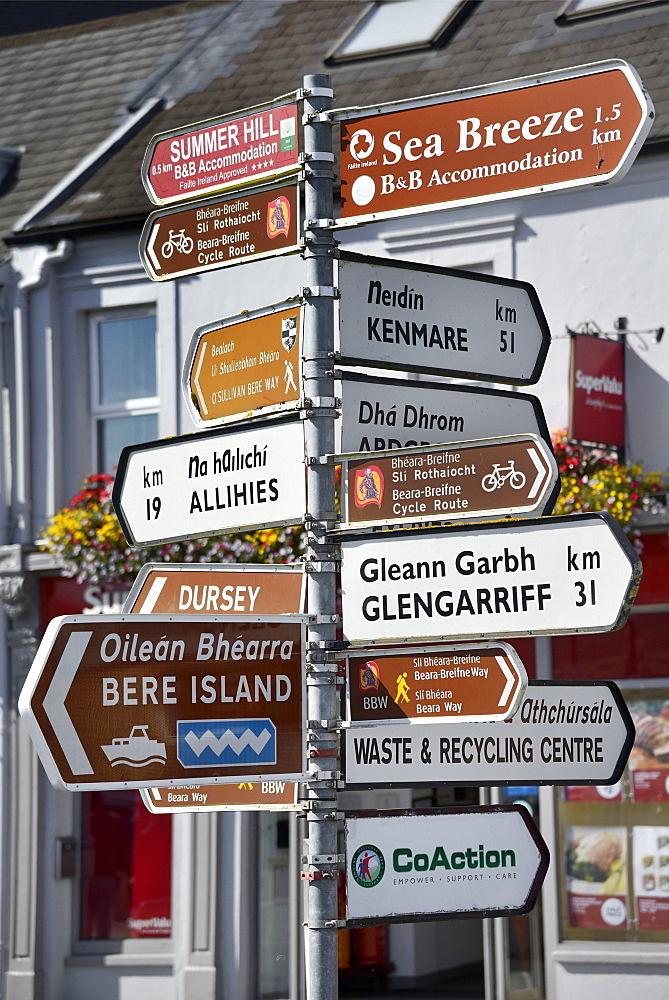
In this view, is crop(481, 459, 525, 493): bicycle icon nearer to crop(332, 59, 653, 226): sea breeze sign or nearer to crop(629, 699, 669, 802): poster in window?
crop(332, 59, 653, 226): sea breeze sign

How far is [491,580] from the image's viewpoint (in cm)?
367

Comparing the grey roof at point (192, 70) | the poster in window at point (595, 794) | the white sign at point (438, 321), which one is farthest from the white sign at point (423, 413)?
the grey roof at point (192, 70)

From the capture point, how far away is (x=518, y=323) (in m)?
4.29

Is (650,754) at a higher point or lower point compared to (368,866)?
lower

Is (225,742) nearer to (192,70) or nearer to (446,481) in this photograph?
(446,481)

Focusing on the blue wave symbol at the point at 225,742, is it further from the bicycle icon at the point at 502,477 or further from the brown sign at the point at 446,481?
the bicycle icon at the point at 502,477

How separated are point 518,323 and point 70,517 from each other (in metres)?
7.30

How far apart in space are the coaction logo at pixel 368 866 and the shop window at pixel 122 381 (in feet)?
27.3

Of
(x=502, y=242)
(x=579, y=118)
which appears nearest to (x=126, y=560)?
(x=502, y=242)

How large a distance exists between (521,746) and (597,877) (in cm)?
649

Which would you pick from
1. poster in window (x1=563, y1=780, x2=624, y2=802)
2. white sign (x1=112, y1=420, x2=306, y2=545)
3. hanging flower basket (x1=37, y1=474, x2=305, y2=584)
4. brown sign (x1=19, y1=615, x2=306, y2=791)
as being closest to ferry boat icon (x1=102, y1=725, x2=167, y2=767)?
brown sign (x1=19, y1=615, x2=306, y2=791)

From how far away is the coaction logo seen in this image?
3.64 meters

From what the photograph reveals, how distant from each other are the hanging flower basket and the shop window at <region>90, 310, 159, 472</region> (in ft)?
2.10

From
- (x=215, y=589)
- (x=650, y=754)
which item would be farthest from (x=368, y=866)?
(x=650, y=754)
